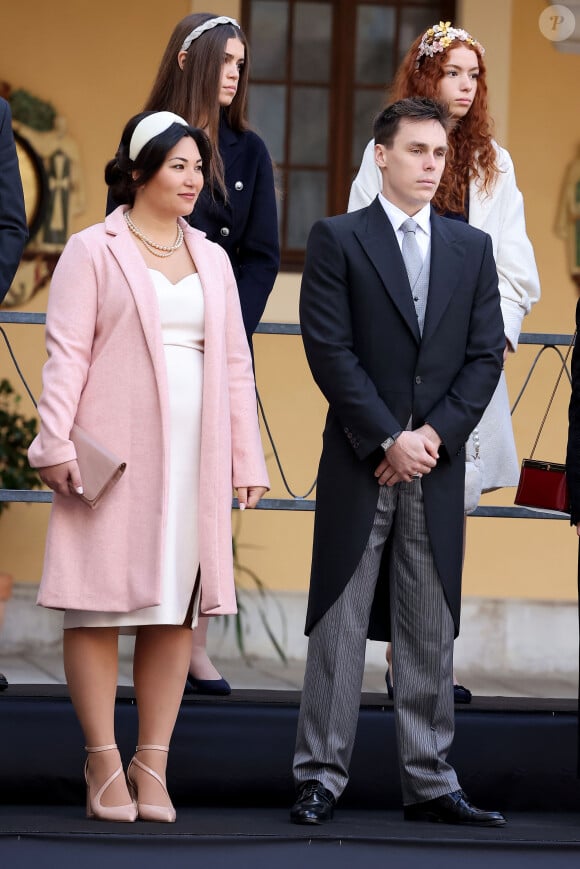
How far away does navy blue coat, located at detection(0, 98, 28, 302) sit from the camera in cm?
425

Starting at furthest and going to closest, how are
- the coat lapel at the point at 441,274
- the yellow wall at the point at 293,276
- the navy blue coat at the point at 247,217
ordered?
the yellow wall at the point at 293,276, the navy blue coat at the point at 247,217, the coat lapel at the point at 441,274

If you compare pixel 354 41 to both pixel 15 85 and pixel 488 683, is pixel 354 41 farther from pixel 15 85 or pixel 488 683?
pixel 488 683

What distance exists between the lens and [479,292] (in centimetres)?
408

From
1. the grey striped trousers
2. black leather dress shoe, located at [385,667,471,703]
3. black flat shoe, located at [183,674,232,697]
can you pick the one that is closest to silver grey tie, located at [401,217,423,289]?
the grey striped trousers

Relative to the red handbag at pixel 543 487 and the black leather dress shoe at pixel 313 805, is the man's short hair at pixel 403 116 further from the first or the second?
the black leather dress shoe at pixel 313 805

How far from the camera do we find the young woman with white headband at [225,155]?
450 cm

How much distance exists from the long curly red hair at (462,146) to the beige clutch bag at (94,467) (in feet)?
4.61

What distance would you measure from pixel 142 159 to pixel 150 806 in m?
1.56

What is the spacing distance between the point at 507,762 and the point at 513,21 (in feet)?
12.1

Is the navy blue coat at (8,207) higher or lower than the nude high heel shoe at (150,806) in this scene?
higher

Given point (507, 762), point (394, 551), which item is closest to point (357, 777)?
point (507, 762)

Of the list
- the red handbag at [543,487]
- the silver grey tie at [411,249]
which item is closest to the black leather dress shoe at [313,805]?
the red handbag at [543,487]

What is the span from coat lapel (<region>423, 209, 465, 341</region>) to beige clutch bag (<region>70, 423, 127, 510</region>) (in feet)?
2.71

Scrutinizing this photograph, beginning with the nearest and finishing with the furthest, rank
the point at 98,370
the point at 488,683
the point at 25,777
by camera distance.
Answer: the point at 98,370
the point at 25,777
the point at 488,683
